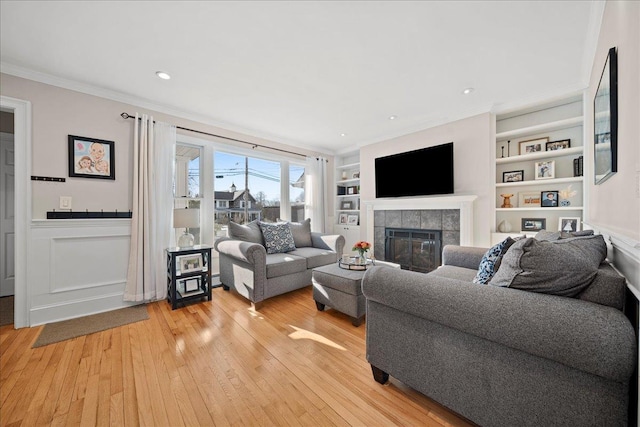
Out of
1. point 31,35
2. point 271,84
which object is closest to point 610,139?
point 271,84

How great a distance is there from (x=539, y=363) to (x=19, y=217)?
3869 millimetres

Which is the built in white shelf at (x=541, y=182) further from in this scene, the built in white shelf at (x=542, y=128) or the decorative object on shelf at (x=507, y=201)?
the built in white shelf at (x=542, y=128)

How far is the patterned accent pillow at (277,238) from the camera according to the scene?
131 inches

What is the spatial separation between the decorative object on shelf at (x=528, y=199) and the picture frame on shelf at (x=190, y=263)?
417 cm

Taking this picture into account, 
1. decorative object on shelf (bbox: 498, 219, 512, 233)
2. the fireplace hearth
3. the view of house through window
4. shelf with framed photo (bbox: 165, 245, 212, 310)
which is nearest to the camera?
shelf with framed photo (bbox: 165, 245, 212, 310)

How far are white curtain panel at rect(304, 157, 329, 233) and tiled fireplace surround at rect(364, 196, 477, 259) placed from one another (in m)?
0.94

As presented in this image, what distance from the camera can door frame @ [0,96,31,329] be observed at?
2250mm

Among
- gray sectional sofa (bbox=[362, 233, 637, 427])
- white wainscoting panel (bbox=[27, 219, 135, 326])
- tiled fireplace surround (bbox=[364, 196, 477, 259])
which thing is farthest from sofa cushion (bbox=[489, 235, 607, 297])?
white wainscoting panel (bbox=[27, 219, 135, 326])

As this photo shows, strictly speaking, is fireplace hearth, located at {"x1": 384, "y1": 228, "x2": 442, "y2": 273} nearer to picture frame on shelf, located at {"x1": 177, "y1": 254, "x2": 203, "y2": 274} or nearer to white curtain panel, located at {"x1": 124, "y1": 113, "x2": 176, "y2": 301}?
picture frame on shelf, located at {"x1": 177, "y1": 254, "x2": 203, "y2": 274}

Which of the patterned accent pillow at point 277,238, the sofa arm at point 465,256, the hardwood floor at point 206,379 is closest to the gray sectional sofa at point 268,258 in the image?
the patterned accent pillow at point 277,238

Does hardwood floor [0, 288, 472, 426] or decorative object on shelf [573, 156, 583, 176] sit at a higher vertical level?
decorative object on shelf [573, 156, 583, 176]

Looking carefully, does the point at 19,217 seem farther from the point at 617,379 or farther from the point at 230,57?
the point at 617,379

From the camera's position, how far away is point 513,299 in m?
0.98

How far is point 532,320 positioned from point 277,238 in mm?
2830
